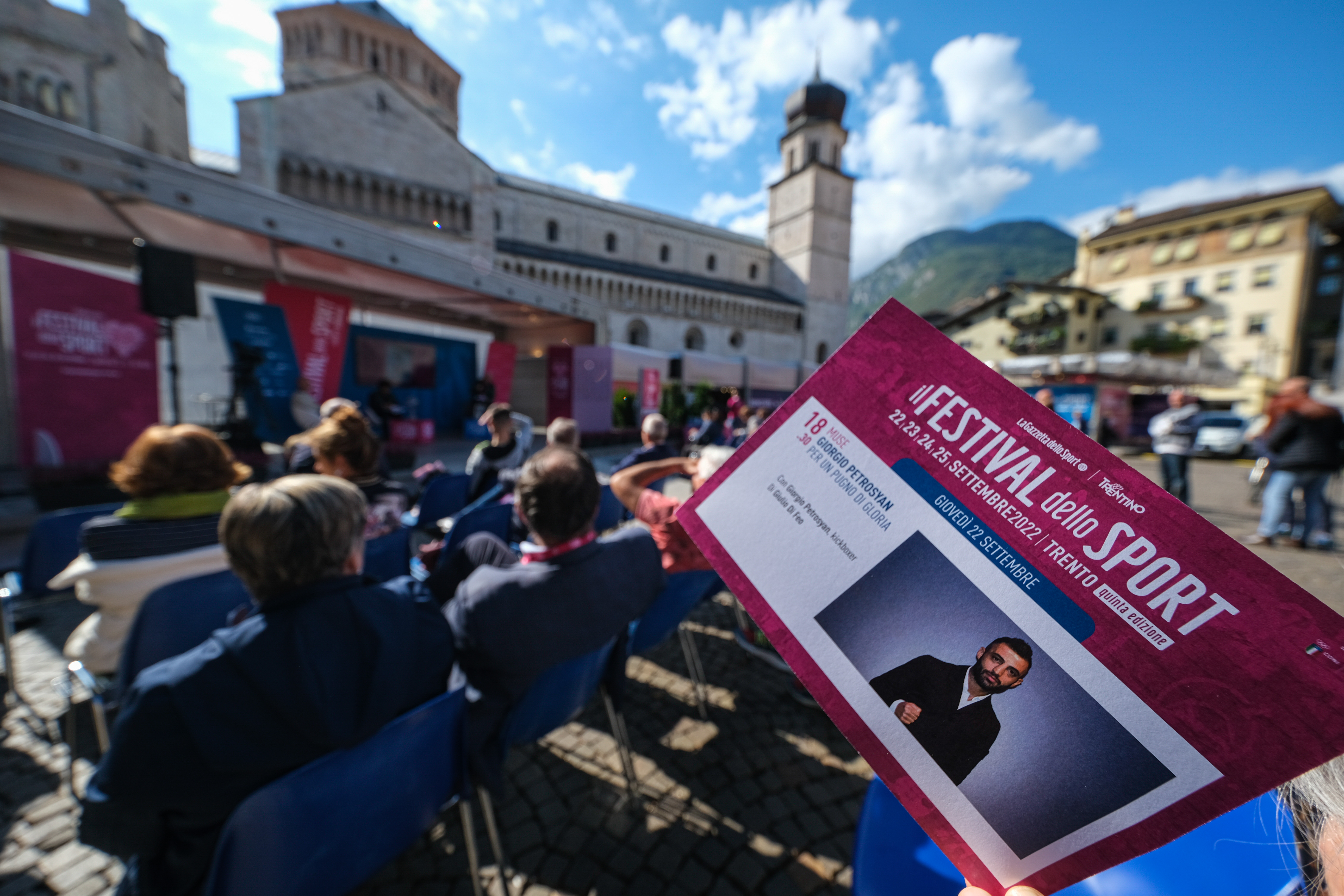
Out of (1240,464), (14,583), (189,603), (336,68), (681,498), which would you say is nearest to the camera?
(189,603)

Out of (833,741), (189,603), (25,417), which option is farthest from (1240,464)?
(25,417)

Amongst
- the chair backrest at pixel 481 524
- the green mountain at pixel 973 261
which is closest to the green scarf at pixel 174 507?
the chair backrest at pixel 481 524

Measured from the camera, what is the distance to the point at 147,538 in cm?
189

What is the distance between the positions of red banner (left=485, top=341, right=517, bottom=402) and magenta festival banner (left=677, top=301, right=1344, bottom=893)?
13.4 meters

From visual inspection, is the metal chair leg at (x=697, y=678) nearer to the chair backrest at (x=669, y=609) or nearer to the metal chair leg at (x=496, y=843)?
the chair backrest at (x=669, y=609)

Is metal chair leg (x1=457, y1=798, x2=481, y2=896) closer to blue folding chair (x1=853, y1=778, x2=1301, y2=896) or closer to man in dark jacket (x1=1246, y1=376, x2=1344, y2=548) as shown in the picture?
blue folding chair (x1=853, y1=778, x2=1301, y2=896)

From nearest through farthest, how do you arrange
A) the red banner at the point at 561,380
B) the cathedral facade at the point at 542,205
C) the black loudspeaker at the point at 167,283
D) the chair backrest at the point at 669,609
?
Result: the chair backrest at the point at 669,609 → the black loudspeaker at the point at 167,283 → the red banner at the point at 561,380 → the cathedral facade at the point at 542,205

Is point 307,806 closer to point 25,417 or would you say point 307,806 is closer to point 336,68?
point 25,417

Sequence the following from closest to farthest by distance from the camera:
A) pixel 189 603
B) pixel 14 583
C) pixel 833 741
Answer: pixel 189 603 → pixel 833 741 → pixel 14 583

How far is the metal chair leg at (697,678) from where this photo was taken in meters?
2.63

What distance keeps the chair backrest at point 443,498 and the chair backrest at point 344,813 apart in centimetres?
288

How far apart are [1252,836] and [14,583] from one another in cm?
535

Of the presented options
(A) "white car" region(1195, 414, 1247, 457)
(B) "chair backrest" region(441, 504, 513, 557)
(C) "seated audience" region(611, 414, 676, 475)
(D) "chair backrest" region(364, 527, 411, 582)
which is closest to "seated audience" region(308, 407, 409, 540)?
(D) "chair backrest" region(364, 527, 411, 582)

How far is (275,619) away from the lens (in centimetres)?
117
